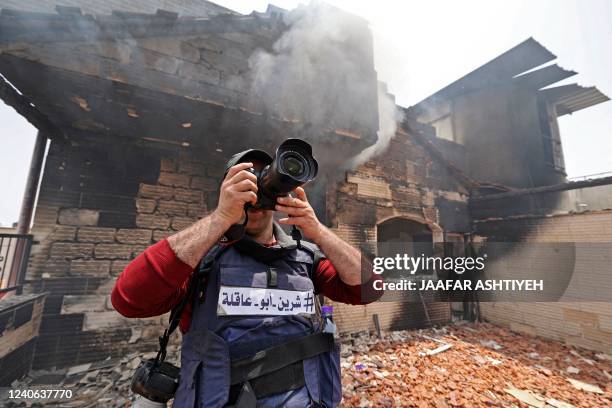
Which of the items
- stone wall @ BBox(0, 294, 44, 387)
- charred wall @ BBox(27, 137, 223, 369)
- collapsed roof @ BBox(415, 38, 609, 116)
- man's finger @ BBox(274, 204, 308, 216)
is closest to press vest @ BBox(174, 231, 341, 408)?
man's finger @ BBox(274, 204, 308, 216)

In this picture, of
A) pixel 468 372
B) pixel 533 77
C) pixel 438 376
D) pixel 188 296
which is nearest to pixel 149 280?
pixel 188 296

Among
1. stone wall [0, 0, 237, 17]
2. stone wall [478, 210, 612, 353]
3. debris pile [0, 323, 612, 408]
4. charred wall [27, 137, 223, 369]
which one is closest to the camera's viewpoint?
debris pile [0, 323, 612, 408]

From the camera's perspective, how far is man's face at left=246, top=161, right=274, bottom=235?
5.26 ft

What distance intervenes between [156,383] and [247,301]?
584 millimetres

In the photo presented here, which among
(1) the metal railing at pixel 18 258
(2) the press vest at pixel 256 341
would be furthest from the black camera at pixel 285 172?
(1) the metal railing at pixel 18 258

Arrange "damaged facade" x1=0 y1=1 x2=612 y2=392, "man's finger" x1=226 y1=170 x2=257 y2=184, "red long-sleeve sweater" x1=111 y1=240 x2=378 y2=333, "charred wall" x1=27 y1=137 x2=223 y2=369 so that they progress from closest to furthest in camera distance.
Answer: "red long-sleeve sweater" x1=111 y1=240 x2=378 y2=333 → "man's finger" x1=226 y1=170 x2=257 y2=184 → "damaged facade" x1=0 y1=1 x2=612 y2=392 → "charred wall" x1=27 y1=137 x2=223 y2=369

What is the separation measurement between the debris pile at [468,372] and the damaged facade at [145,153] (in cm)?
65

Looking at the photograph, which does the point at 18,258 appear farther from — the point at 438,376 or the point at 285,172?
the point at 438,376

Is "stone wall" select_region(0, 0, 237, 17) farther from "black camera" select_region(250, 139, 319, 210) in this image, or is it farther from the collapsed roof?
the collapsed roof

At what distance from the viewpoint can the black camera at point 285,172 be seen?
1294 millimetres

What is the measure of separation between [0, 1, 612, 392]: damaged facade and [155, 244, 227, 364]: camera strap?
2817mm

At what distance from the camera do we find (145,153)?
4492 millimetres

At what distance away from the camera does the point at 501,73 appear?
10219 mm

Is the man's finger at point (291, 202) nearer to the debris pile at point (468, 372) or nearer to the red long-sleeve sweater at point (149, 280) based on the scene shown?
the red long-sleeve sweater at point (149, 280)
